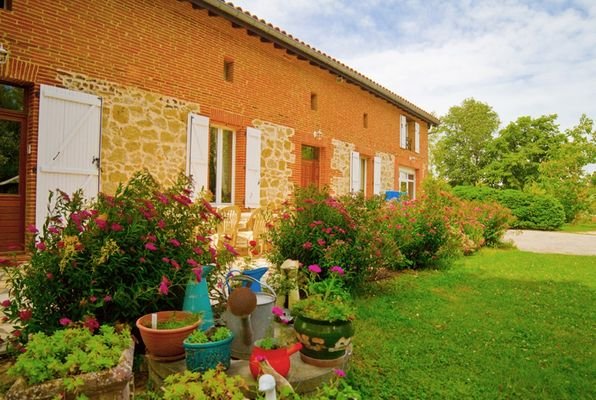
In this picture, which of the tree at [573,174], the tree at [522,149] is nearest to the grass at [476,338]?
the tree at [573,174]

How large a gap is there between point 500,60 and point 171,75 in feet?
33.8

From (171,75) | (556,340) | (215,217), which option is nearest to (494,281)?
(556,340)

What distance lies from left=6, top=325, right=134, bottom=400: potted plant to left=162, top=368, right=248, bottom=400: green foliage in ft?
0.84

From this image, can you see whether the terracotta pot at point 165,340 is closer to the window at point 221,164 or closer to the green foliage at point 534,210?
the window at point 221,164

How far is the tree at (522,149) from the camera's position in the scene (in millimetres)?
28500

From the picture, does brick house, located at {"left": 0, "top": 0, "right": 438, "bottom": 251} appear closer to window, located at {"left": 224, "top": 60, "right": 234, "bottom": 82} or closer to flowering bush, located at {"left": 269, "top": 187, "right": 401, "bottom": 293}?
window, located at {"left": 224, "top": 60, "right": 234, "bottom": 82}

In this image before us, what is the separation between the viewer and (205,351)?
2.07 meters

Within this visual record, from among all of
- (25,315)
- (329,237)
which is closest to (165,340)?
(25,315)

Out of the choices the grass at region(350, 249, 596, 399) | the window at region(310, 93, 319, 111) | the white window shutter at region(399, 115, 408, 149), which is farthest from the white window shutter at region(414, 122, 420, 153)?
the grass at region(350, 249, 596, 399)

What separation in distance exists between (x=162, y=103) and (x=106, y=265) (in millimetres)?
5398

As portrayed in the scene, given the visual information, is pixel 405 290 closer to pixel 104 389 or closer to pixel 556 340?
pixel 556 340

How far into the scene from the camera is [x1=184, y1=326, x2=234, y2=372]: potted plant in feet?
6.78

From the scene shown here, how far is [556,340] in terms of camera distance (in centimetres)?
338

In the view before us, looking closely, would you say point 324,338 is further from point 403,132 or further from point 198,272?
point 403,132
